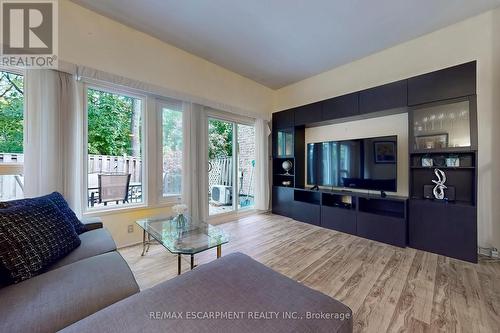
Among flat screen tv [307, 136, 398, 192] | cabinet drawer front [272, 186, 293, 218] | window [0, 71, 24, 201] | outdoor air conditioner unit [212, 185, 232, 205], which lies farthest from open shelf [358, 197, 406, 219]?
window [0, 71, 24, 201]

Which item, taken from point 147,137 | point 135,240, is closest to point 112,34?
point 147,137

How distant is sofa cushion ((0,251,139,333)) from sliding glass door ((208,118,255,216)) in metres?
2.51

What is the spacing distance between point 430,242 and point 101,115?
4318mm

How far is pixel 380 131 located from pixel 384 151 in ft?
1.37

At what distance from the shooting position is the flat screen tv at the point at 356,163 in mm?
2803

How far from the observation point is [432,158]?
2.50m

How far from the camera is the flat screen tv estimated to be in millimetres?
2803

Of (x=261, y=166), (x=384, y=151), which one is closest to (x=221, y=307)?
(x=384, y=151)

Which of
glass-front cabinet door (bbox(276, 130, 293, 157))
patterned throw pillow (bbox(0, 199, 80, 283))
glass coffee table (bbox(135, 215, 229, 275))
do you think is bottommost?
glass coffee table (bbox(135, 215, 229, 275))

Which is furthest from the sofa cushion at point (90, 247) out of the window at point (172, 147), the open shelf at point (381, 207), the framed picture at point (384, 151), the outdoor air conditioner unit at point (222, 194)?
the framed picture at point (384, 151)

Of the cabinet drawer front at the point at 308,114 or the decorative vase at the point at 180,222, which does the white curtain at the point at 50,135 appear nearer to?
the decorative vase at the point at 180,222

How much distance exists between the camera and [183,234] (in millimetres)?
1953

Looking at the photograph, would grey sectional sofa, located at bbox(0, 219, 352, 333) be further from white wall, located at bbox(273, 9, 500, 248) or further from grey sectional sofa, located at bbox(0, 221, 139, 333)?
white wall, located at bbox(273, 9, 500, 248)

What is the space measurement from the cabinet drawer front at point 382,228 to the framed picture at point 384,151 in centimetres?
79
